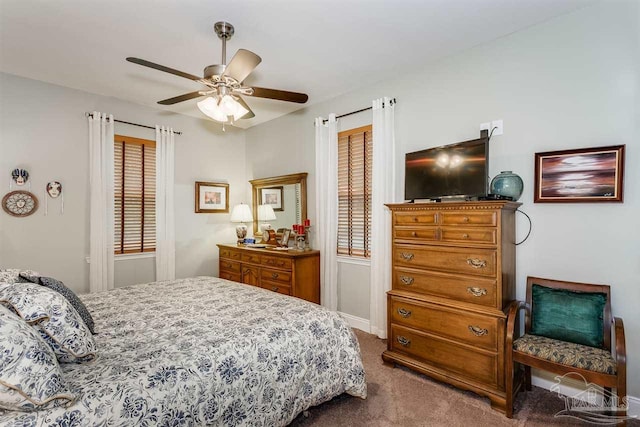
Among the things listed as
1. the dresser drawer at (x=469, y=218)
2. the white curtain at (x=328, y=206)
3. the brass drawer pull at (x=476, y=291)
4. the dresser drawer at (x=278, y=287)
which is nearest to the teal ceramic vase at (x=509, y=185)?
the dresser drawer at (x=469, y=218)

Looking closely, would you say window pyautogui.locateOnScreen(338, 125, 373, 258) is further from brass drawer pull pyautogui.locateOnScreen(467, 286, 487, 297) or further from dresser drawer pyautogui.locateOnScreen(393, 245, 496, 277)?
brass drawer pull pyautogui.locateOnScreen(467, 286, 487, 297)

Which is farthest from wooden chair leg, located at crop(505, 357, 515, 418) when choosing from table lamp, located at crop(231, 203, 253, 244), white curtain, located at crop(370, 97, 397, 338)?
table lamp, located at crop(231, 203, 253, 244)

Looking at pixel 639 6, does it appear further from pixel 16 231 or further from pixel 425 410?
pixel 16 231

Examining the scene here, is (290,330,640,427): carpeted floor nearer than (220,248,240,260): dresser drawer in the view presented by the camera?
Yes

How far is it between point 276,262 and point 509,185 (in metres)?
2.55

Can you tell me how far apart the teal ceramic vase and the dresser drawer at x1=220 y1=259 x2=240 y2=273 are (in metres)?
3.26

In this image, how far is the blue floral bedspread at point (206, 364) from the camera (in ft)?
4.14

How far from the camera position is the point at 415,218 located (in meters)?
2.66

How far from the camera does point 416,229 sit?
2.66 m

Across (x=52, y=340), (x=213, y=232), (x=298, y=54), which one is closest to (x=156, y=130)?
(x=213, y=232)

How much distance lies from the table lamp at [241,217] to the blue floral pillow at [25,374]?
3.50 meters

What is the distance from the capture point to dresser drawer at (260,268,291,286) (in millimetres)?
3693

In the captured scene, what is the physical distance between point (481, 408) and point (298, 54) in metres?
3.19

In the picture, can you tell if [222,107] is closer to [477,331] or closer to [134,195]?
[134,195]
